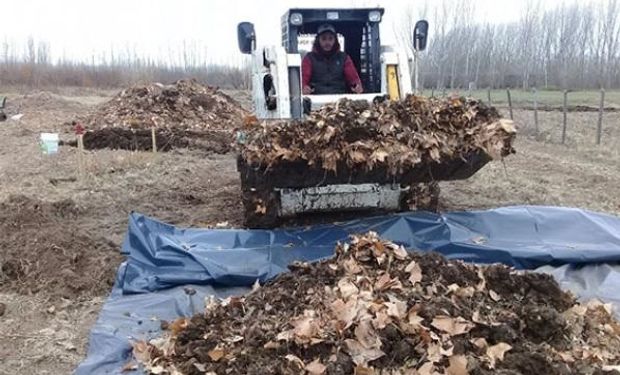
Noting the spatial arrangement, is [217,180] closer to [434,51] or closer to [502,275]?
[502,275]

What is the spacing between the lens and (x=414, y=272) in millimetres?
4086

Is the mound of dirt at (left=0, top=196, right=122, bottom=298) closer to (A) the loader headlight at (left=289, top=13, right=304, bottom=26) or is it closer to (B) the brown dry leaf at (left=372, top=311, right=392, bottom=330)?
(B) the brown dry leaf at (left=372, top=311, right=392, bottom=330)

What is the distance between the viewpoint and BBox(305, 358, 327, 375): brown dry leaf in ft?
10.8

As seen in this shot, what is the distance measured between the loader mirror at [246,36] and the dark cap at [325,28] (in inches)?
31.5

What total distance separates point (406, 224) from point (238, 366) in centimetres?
279

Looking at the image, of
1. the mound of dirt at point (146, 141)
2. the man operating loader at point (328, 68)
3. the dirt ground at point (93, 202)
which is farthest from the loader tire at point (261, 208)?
the mound of dirt at point (146, 141)

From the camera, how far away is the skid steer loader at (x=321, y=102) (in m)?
5.61

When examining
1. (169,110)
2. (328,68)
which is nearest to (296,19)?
(328,68)

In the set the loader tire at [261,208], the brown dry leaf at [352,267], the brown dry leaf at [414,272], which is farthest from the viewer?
the loader tire at [261,208]

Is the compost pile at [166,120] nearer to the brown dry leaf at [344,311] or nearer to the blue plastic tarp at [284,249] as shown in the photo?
the blue plastic tarp at [284,249]

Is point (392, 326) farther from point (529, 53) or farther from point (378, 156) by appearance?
point (529, 53)

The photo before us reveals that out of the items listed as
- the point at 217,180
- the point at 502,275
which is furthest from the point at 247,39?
the point at 502,275

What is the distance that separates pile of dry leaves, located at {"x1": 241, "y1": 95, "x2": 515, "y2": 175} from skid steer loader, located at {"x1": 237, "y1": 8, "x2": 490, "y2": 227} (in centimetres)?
14

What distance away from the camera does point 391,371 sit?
3320 mm
